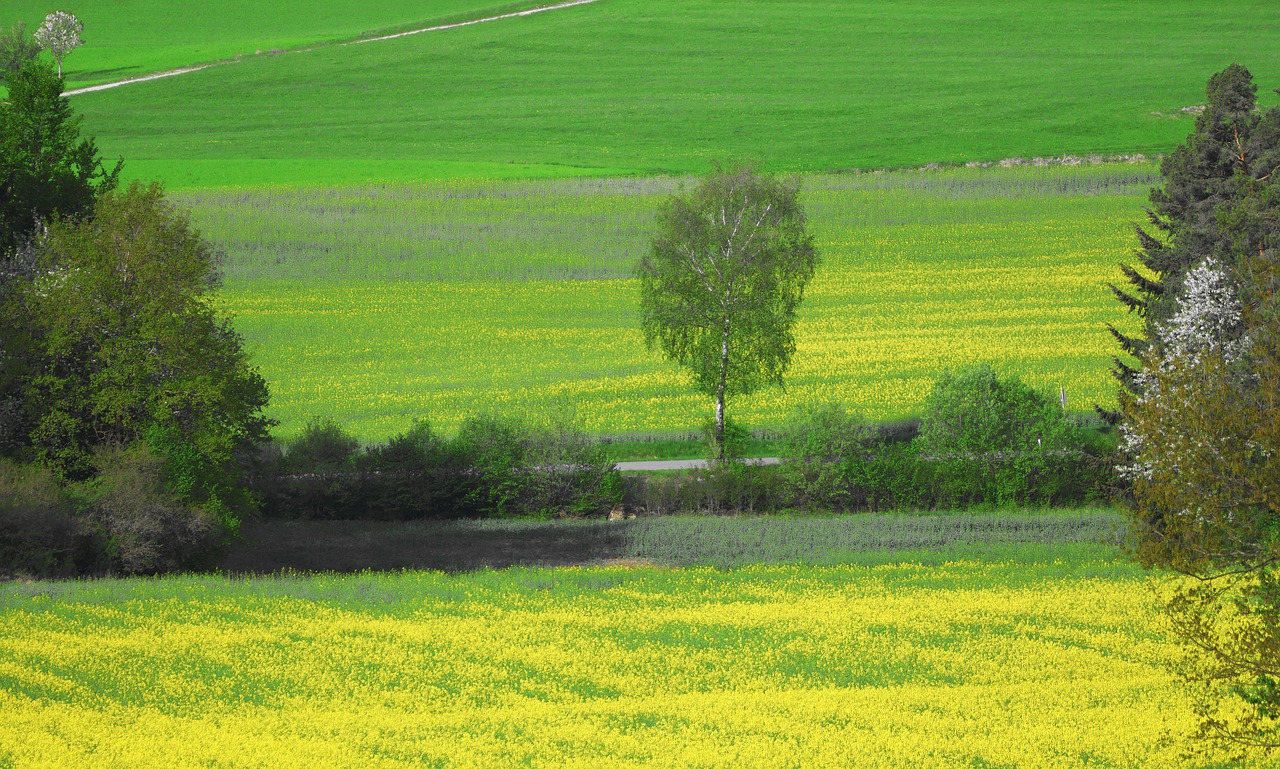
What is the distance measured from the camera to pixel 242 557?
33.2m

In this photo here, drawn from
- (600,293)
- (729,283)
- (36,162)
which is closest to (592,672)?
(729,283)

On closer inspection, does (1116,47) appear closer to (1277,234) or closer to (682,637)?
(1277,234)

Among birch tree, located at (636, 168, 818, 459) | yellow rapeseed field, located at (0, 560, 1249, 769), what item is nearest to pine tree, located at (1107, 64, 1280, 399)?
yellow rapeseed field, located at (0, 560, 1249, 769)

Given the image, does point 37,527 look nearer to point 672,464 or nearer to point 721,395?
point 672,464

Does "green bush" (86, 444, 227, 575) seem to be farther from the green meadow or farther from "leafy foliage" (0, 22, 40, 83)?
"leafy foliage" (0, 22, 40, 83)

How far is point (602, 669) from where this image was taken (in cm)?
2197

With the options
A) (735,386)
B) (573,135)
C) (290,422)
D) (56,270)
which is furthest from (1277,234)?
(573,135)

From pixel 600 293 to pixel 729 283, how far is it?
93.4ft

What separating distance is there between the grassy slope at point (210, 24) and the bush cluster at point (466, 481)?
114939mm

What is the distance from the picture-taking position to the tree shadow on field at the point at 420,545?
3253 cm

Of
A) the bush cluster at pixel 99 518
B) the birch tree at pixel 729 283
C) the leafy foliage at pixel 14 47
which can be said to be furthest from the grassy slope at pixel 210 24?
the bush cluster at pixel 99 518

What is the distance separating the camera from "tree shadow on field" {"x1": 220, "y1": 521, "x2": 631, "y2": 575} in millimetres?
32531

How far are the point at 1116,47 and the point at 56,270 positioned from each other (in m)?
125

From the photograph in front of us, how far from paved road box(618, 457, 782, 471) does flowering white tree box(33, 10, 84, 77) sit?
117 meters
